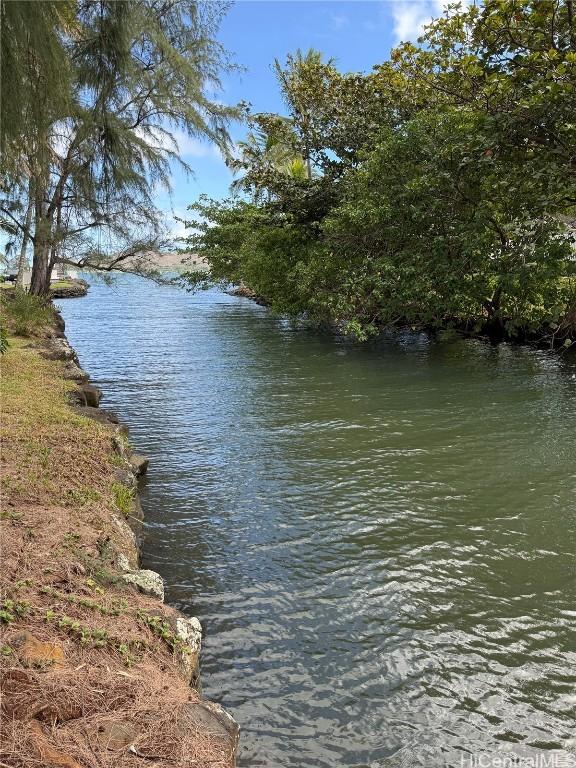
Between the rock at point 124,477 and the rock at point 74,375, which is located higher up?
the rock at point 74,375

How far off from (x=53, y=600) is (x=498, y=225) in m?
14.4

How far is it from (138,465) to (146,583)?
3300mm

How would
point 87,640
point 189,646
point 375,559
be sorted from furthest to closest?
1. point 375,559
2. point 189,646
3. point 87,640

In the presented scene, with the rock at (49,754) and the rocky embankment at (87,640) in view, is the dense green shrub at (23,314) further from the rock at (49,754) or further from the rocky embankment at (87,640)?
the rock at (49,754)

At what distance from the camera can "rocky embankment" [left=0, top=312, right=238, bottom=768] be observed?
7.75 ft

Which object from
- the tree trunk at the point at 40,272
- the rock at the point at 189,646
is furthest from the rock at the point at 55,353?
the rock at the point at 189,646

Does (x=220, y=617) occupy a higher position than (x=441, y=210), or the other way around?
(x=441, y=210)

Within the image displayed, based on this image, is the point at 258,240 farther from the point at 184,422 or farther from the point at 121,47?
the point at 121,47

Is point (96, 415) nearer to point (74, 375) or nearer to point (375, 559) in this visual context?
point (74, 375)

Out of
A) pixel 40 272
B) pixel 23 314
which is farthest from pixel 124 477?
pixel 40 272

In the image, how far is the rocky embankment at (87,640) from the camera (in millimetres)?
2363

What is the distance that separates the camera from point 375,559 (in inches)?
206

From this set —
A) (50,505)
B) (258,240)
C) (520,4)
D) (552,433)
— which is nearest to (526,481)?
(552,433)

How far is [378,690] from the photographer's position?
3670 mm
